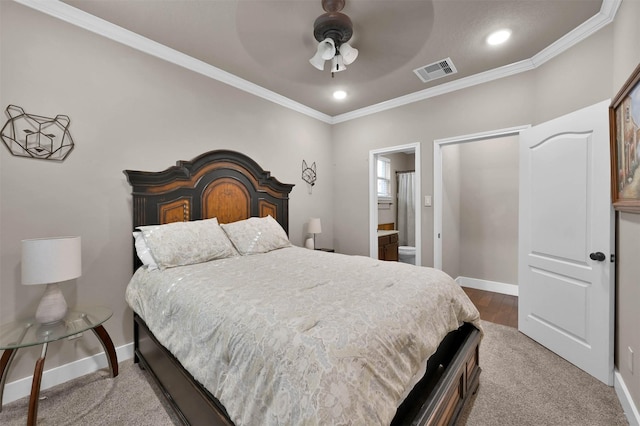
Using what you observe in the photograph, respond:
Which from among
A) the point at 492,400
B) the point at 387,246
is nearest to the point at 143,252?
the point at 492,400

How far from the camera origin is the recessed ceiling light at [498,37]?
7.65ft

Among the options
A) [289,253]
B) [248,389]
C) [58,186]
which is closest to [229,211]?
[289,253]

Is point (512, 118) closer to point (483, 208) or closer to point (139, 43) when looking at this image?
point (483, 208)

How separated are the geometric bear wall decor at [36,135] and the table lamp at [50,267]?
709 millimetres

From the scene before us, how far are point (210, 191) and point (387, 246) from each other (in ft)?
10.1

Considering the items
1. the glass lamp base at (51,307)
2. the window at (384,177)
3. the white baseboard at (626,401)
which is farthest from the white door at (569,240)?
the glass lamp base at (51,307)

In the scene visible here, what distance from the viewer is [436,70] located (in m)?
2.96

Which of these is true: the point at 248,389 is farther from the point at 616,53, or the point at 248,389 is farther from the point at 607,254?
the point at 616,53

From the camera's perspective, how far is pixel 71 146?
2.10 m

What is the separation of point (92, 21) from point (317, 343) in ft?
9.74

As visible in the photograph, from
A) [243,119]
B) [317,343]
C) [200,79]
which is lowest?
[317,343]

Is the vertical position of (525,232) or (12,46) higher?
(12,46)

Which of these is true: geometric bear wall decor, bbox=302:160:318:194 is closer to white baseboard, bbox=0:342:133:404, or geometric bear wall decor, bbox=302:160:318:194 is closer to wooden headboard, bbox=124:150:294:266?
wooden headboard, bbox=124:150:294:266

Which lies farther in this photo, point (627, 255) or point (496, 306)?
point (496, 306)
